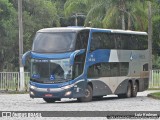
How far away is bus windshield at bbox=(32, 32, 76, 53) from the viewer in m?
31.1

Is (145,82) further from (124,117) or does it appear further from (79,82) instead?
(124,117)

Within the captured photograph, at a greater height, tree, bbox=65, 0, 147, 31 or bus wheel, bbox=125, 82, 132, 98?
tree, bbox=65, 0, 147, 31

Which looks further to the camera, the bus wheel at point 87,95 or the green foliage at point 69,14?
the green foliage at point 69,14

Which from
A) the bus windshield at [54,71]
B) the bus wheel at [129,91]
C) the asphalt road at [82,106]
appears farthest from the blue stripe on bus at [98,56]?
the bus wheel at [129,91]

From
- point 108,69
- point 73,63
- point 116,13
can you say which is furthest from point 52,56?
point 116,13

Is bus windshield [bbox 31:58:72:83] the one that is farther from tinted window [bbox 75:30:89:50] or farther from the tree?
the tree

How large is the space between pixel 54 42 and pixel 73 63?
4.82ft

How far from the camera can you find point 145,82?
1607 inches

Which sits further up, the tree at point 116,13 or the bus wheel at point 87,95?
the tree at point 116,13

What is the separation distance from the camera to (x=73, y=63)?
31.1m

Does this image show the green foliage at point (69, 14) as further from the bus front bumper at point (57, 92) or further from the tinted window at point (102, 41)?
the bus front bumper at point (57, 92)

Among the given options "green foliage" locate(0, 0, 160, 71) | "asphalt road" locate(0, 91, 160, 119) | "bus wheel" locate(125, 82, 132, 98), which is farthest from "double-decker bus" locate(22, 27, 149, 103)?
"green foliage" locate(0, 0, 160, 71)

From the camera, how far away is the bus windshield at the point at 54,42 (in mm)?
31094

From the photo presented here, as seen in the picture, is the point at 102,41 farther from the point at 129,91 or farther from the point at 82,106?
the point at 82,106
